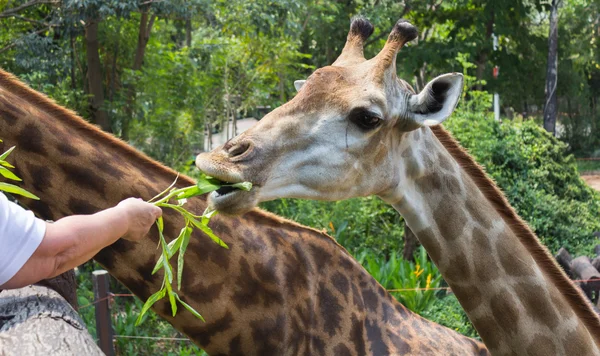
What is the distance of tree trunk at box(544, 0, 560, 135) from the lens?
16.3 m

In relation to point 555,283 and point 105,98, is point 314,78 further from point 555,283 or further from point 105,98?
point 105,98

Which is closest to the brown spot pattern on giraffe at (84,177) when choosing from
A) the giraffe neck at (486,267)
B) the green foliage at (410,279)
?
the giraffe neck at (486,267)

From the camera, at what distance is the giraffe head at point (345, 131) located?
9.58 ft

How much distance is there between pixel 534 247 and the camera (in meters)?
3.30

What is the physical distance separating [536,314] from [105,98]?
8.49 metres

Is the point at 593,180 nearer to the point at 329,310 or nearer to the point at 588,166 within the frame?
the point at 588,166

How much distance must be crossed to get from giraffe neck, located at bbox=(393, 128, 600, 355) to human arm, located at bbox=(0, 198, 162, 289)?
4.32 feet

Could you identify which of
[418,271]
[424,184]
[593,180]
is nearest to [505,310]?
[424,184]

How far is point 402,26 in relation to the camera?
123 inches

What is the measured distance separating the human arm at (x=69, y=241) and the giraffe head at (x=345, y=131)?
69cm

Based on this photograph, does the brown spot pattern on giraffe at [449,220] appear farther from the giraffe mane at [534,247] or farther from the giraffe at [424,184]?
the giraffe mane at [534,247]

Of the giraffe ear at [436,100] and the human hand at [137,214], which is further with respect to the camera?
the giraffe ear at [436,100]

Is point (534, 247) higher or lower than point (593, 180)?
higher

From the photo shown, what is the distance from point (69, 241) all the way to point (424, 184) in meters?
1.63
